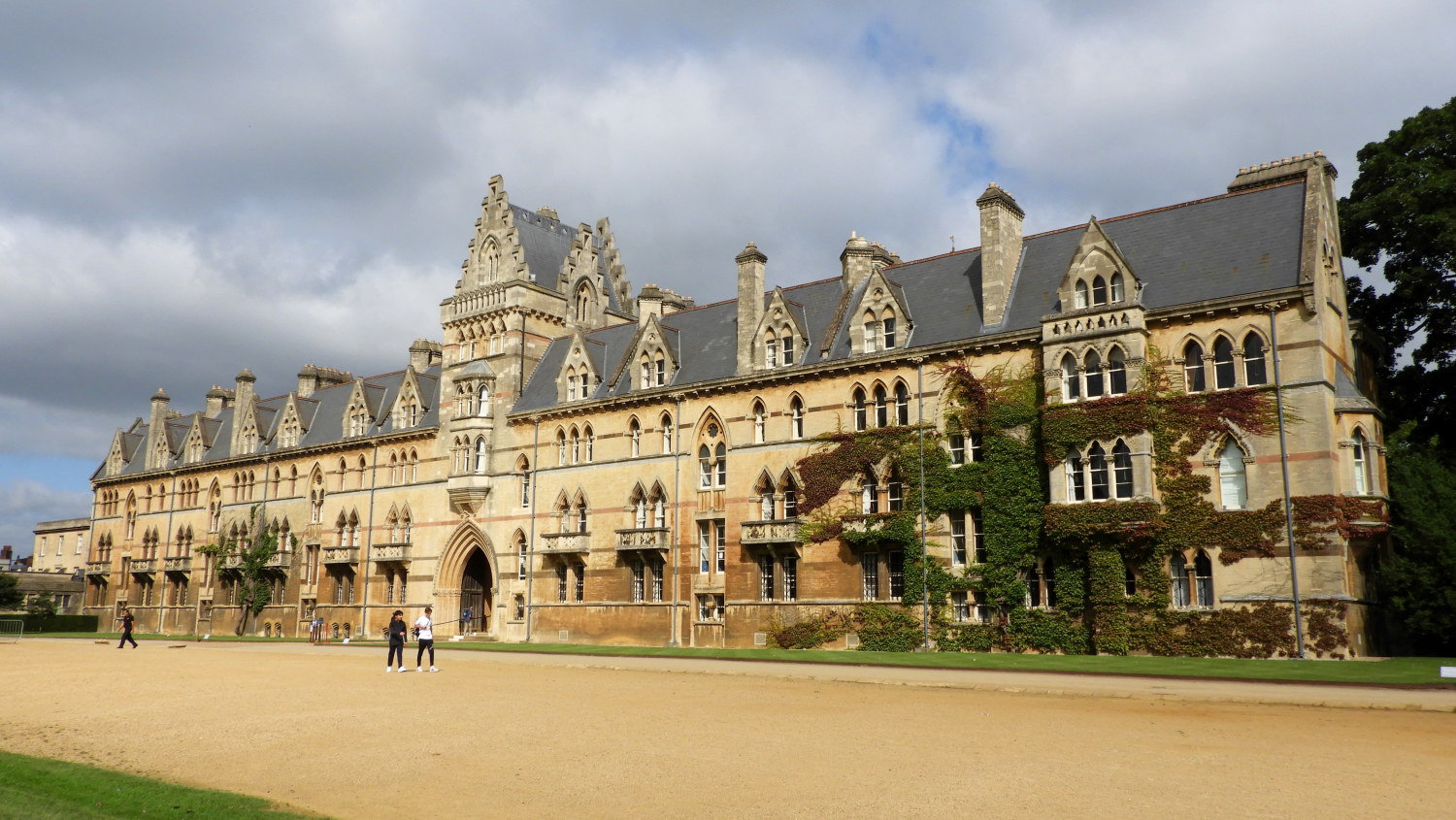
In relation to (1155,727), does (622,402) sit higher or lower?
higher

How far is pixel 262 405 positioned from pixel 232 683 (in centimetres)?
4937

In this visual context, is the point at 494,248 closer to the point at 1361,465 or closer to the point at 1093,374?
the point at 1093,374

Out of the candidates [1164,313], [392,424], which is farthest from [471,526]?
[1164,313]

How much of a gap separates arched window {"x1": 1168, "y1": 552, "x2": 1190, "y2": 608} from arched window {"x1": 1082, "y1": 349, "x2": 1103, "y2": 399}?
5.29 metres

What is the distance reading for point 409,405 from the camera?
189ft

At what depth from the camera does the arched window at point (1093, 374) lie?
1300 inches

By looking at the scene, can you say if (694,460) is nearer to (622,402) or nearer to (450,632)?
(622,402)

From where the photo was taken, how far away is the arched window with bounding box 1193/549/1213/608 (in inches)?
1206

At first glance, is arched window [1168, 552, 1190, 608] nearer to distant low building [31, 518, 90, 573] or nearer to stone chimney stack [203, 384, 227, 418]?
stone chimney stack [203, 384, 227, 418]

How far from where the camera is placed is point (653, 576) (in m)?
44.5

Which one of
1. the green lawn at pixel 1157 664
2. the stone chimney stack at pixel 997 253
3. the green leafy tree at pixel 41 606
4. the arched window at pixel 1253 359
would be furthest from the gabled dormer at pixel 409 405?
the arched window at pixel 1253 359

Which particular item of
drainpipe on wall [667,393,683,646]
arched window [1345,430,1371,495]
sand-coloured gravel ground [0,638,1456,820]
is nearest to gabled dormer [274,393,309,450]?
drainpipe on wall [667,393,683,646]

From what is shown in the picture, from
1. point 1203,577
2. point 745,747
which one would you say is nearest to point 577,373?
point 1203,577

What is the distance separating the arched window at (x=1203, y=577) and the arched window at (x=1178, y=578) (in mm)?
275
